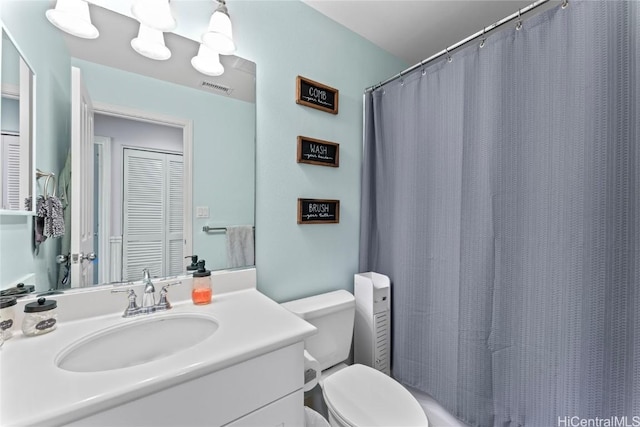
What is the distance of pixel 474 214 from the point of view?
1.22 metres

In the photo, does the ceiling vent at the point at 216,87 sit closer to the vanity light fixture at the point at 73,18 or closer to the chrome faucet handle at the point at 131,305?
the vanity light fixture at the point at 73,18

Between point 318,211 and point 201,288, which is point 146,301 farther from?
point 318,211

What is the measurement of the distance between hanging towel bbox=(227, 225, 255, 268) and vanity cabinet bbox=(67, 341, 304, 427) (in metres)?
0.56

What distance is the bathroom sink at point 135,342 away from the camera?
78 cm

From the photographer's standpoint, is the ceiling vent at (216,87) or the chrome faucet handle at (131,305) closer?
the chrome faucet handle at (131,305)

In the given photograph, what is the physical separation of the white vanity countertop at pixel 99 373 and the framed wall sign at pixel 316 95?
110 centimetres

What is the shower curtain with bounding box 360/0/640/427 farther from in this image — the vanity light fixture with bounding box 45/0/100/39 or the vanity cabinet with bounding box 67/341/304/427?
the vanity light fixture with bounding box 45/0/100/39

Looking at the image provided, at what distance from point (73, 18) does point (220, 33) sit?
48 cm

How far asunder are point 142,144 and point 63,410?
85 cm

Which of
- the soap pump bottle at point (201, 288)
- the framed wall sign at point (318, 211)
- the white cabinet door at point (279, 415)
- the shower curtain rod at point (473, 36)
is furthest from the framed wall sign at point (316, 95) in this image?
the white cabinet door at point (279, 415)

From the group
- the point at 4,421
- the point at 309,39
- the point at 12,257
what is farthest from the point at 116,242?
the point at 309,39

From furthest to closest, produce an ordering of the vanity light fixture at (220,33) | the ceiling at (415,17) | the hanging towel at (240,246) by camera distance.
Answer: the ceiling at (415,17), the hanging towel at (240,246), the vanity light fixture at (220,33)

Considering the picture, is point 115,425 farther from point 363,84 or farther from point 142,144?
point 363,84

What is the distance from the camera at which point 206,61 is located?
1171 mm
